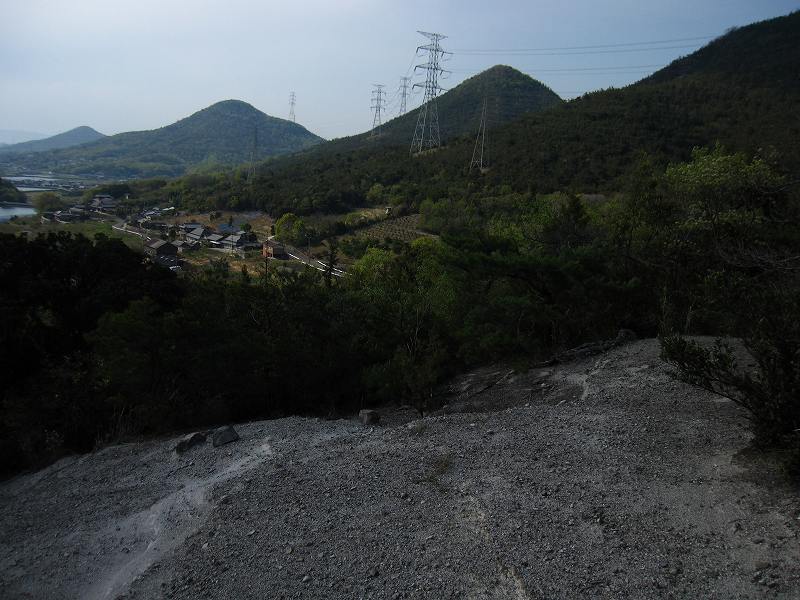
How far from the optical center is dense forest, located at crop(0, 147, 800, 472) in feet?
36.8

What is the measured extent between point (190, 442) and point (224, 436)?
0.67 metres

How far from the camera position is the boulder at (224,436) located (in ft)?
30.1

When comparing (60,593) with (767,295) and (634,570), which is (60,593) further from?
(767,295)

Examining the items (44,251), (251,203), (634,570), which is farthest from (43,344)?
(251,203)

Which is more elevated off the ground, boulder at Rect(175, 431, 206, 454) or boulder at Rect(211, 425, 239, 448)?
boulder at Rect(211, 425, 239, 448)

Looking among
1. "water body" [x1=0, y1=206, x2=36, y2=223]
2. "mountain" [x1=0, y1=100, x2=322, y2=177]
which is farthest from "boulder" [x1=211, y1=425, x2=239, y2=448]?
"mountain" [x1=0, y1=100, x2=322, y2=177]

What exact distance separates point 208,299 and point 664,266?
11249 mm

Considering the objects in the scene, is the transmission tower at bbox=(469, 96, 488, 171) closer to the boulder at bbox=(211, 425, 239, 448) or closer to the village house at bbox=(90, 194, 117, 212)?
the boulder at bbox=(211, 425, 239, 448)

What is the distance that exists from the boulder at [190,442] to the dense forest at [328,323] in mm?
2017

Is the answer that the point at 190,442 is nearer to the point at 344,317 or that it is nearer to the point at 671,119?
the point at 344,317

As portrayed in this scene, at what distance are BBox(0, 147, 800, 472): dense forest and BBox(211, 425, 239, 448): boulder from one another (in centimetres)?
238

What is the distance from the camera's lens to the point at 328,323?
12844 millimetres

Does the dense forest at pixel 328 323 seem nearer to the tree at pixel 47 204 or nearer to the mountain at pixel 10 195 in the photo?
the tree at pixel 47 204

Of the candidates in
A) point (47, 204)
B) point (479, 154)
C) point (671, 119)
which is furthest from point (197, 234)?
point (671, 119)
